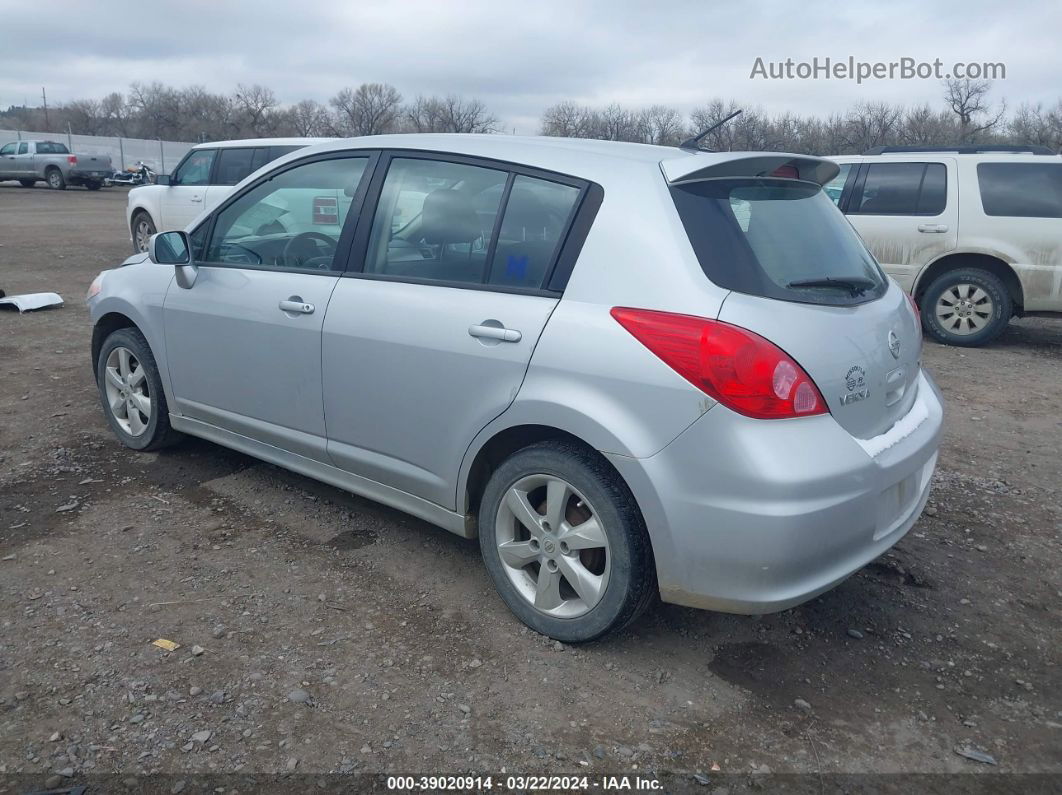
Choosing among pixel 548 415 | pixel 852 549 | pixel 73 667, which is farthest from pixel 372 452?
pixel 852 549

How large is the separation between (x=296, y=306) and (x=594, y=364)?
153cm

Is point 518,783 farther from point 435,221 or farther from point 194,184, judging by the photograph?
Result: point 194,184

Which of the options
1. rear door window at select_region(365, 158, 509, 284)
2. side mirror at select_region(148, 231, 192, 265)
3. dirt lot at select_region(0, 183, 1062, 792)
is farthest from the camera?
side mirror at select_region(148, 231, 192, 265)

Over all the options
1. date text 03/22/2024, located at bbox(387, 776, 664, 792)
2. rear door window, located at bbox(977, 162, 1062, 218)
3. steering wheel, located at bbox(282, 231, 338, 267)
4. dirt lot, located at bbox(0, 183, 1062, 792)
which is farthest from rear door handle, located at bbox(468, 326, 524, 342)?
rear door window, located at bbox(977, 162, 1062, 218)

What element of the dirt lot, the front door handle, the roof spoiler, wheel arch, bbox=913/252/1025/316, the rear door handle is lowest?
the dirt lot

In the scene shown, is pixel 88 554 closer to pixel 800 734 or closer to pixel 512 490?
pixel 512 490

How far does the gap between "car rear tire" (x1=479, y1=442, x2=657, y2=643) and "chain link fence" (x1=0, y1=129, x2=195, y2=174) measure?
155 feet

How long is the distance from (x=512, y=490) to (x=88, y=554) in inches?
76.1

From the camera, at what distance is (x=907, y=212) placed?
8773 mm

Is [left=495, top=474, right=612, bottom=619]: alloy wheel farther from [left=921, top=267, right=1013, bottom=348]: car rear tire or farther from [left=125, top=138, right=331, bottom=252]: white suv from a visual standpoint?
[left=125, top=138, right=331, bottom=252]: white suv

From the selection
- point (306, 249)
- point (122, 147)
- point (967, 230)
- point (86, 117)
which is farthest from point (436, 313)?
point (86, 117)

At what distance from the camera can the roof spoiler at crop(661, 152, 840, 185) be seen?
301 cm

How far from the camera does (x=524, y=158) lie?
3.30 m

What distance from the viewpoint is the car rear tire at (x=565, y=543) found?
289 cm
